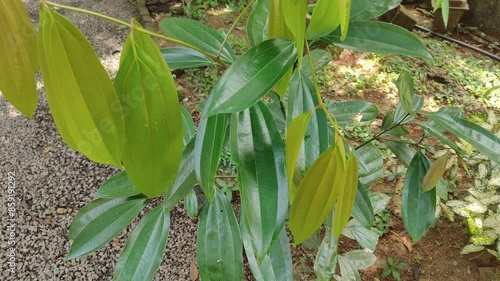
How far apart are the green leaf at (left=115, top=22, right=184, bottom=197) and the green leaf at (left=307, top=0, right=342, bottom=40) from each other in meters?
0.18

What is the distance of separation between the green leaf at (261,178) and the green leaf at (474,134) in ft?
0.94

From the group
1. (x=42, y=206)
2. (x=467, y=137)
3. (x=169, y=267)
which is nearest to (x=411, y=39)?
(x=467, y=137)

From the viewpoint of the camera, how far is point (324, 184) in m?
0.36

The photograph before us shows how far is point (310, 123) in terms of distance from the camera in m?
0.49

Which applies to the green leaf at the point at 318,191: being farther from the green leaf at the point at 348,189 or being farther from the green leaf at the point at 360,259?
the green leaf at the point at 360,259

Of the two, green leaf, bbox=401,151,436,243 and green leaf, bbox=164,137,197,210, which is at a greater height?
green leaf, bbox=164,137,197,210

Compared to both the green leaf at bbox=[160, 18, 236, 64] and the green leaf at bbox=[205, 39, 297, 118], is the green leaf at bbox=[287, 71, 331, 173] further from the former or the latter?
the green leaf at bbox=[160, 18, 236, 64]

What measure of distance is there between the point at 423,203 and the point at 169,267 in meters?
0.99

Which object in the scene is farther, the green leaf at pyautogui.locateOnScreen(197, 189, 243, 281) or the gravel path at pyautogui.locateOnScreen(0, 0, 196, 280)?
the gravel path at pyautogui.locateOnScreen(0, 0, 196, 280)

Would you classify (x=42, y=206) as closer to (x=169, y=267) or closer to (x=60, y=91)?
(x=169, y=267)

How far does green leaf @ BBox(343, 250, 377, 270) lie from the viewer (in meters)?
1.10

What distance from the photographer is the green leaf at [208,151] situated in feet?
1.38

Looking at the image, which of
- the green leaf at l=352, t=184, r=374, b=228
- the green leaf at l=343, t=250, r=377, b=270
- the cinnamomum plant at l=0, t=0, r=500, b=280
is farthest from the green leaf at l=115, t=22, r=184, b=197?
the green leaf at l=343, t=250, r=377, b=270

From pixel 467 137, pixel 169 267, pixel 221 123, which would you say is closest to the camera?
pixel 221 123
